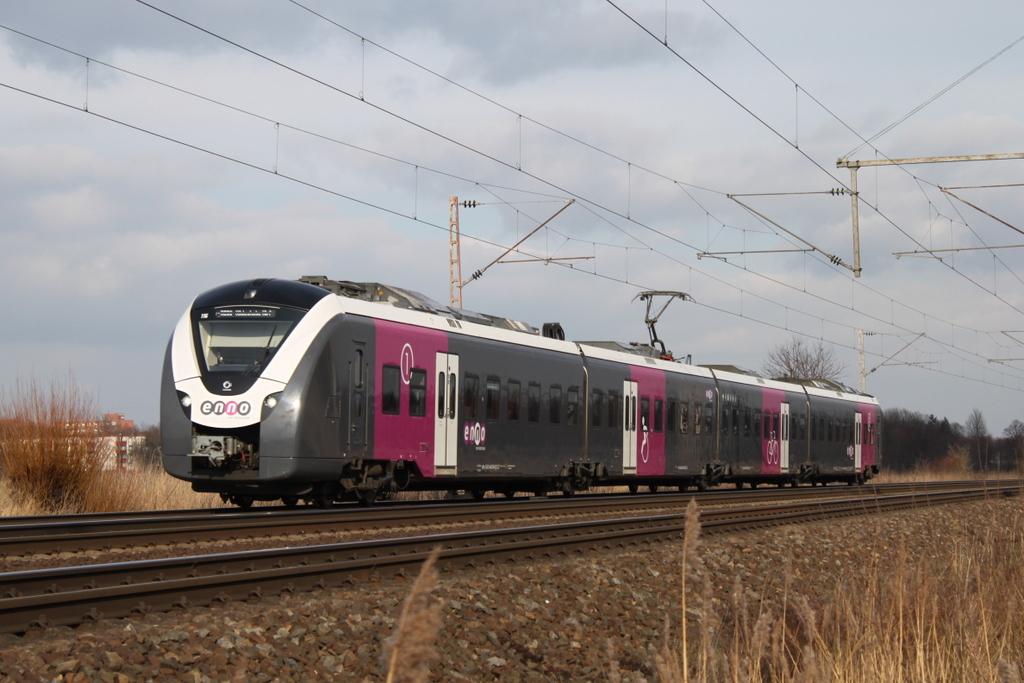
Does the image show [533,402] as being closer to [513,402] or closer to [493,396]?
[513,402]

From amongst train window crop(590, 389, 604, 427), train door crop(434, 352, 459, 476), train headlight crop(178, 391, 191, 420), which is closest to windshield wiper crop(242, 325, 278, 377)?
train headlight crop(178, 391, 191, 420)

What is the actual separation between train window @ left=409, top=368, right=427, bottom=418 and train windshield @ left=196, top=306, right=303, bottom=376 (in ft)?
9.21

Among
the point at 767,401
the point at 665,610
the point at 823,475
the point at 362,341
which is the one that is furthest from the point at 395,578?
the point at 823,475

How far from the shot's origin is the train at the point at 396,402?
46.9ft

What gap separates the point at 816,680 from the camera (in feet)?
11.6

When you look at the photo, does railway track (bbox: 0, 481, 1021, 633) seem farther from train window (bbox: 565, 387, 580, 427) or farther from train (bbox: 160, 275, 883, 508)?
train window (bbox: 565, 387, 580, 427)

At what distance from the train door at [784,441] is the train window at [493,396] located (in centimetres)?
1552

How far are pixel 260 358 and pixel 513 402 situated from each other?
259 inches

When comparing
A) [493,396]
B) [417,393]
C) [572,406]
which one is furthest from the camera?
[572,406]

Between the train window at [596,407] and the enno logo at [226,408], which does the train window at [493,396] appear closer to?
the train window at [596,407]

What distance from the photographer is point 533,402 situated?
68.0 ft

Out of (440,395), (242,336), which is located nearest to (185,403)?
(242,336)

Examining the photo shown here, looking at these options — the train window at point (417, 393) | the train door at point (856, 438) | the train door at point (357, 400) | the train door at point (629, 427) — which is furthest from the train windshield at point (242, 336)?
the train door at point (856, 438)

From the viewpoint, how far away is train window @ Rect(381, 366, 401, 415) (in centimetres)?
1622
